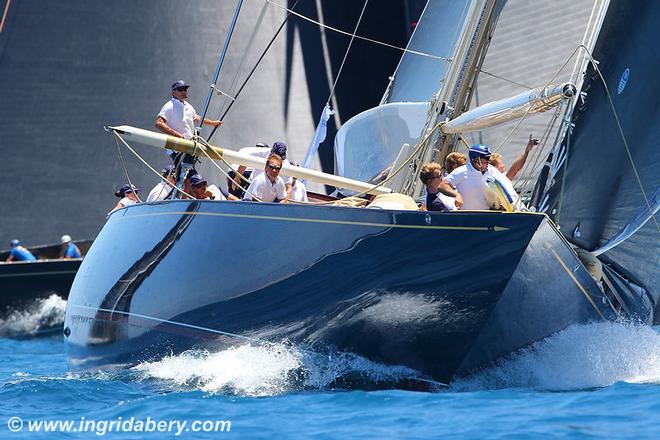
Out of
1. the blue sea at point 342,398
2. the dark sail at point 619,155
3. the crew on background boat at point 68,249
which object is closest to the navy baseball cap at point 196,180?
the blue sea at point 342,398

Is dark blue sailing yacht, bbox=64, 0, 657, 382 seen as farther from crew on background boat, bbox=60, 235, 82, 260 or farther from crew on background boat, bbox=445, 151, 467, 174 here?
crew on background boat, bbox=60, 235, 82, 260

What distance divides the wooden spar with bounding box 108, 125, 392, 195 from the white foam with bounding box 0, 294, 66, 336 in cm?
618

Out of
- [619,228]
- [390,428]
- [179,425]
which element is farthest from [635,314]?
[179,425]

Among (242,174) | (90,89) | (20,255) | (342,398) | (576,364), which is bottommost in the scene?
(342,398)

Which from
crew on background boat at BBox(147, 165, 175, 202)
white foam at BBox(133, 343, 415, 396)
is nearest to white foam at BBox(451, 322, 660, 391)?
white foam at BBox(133, 343, 415, 396)

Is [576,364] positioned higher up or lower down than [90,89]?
lower down

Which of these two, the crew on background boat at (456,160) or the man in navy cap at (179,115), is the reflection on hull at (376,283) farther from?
the man in navy cap at (179,115)

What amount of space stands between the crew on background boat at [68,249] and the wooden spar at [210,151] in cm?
698

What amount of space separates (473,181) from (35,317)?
799 centimetres

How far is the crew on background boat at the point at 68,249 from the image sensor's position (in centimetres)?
1518

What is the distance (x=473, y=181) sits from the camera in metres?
7.40

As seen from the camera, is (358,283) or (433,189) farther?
(433,189)

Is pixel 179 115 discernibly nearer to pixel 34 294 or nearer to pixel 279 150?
pixel 279 150

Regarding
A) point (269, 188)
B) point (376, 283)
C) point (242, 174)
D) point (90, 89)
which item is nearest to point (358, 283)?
point (376, 283)
